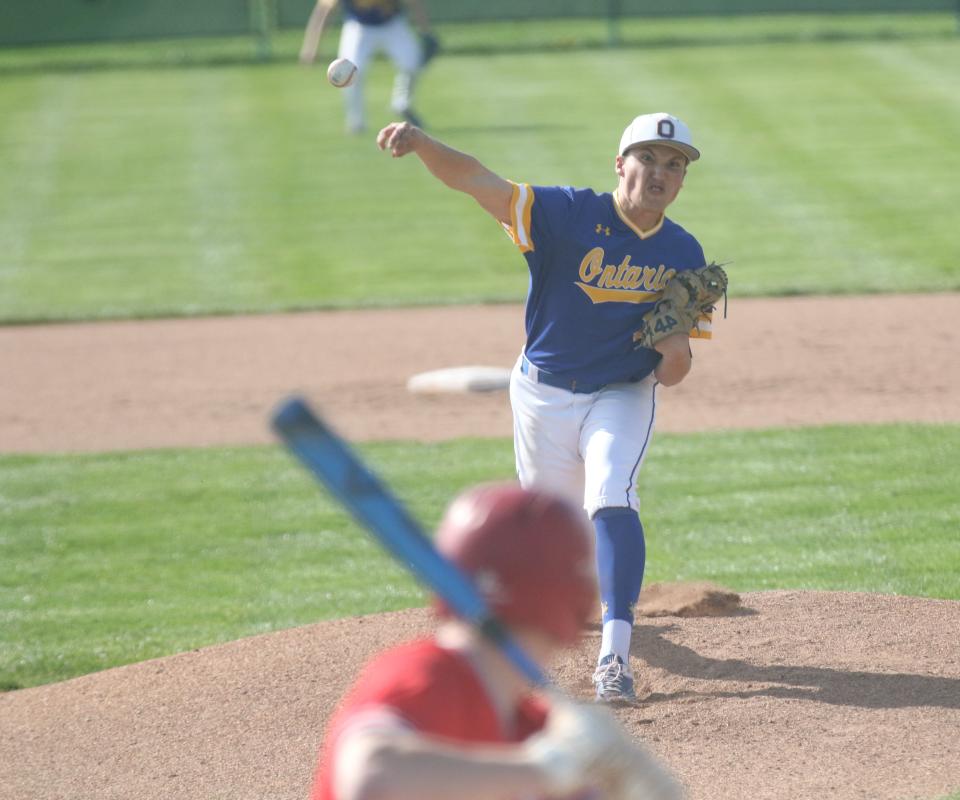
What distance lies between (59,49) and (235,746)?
846 inches

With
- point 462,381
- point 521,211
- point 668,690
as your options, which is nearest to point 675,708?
point 668,690

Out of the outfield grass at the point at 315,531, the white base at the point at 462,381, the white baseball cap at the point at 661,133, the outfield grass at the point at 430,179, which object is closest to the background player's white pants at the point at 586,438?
the white baseball cap at the point at 661,133

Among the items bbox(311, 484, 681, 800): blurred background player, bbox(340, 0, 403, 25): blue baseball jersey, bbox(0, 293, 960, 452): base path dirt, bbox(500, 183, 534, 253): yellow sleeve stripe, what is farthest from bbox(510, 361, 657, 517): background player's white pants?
bbox(340, 0, 403, 25): blue baseball jersey

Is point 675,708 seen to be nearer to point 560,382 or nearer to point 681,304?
point 560,382

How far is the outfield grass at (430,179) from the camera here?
13.1 metres

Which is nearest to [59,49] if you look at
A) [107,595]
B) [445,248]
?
[445,248]

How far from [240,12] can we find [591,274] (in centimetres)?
1913

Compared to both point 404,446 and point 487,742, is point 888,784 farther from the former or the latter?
point 404,446

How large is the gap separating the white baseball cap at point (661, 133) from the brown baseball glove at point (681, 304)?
0.43m

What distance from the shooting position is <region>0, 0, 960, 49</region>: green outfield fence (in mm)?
23312

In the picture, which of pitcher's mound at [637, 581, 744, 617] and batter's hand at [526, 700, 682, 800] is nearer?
batter's hand at [526, 700, 682, 800]

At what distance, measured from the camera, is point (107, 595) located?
273 inches

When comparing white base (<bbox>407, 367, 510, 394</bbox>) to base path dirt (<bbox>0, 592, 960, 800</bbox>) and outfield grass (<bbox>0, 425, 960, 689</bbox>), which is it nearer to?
outfield grass (<bbox>0, 425, 960, 689</bbox>)

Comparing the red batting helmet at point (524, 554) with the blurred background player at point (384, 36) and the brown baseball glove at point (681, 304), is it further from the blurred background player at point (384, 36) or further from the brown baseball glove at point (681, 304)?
the blurred background player at point (384, 36)
